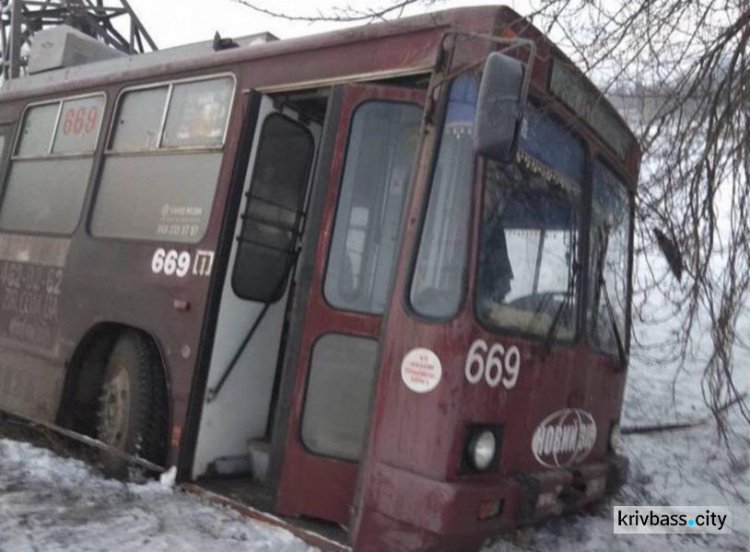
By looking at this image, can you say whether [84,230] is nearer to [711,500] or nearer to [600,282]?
[600,282]

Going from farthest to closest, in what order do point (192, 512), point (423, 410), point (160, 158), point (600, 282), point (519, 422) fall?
point (160, 158) → point (600, 282) → point (192, 512) → point (519, 422) → point (423, 410)

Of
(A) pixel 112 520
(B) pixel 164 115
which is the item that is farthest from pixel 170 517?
(B) pixel 164 115

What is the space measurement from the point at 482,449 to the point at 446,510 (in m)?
0.36

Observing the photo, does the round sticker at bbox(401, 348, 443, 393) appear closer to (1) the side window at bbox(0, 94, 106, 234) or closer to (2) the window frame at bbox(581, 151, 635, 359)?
(2) the window frame at bbox(581, 151, 635, 359)

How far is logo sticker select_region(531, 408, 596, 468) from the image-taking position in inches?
156

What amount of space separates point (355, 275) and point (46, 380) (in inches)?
110

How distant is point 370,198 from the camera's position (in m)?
4.07

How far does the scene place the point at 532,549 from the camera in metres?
4.38

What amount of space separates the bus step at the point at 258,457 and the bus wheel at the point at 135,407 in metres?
0.54

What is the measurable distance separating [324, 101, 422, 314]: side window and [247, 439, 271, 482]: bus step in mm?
1213

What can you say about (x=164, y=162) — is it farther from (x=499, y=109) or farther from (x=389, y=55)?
(x=499, y=109)

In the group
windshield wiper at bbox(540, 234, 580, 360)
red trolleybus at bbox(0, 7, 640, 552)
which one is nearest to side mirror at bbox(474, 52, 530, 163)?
red trolleybus at bbox(0, 7, 640, 552)

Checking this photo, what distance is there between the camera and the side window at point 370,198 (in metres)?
3.99

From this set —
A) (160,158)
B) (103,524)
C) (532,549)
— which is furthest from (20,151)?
(532,549)
